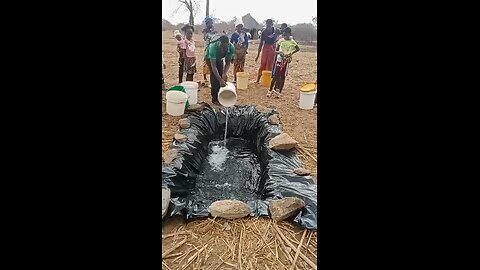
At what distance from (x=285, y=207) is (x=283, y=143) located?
921mm

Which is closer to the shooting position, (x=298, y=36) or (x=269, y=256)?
(x=269, y=256)

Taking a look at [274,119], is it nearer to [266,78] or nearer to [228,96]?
[228,96]

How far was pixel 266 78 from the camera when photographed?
4086 millimetres

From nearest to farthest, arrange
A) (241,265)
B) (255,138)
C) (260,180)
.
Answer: (241,265)
(260,180)
(255,138)

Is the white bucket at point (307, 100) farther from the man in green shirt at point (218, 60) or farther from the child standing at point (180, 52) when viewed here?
the child standing at point (180, 52)

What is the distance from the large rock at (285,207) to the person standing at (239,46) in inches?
84.9

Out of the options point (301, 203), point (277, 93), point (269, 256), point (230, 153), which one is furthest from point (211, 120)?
point (269, 256)

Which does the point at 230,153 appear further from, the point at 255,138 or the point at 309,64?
the point at 309,64

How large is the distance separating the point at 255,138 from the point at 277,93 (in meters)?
0.66

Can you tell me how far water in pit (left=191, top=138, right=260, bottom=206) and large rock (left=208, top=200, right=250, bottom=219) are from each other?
223 mm

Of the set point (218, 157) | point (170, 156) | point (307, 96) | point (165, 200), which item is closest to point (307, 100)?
point (307, 96)

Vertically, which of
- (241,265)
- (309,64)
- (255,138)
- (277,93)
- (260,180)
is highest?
(309,64)

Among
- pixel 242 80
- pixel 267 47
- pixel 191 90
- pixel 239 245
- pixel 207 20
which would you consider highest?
pixel 207 20

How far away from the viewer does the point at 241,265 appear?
176 centimetres
